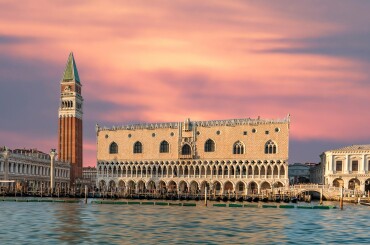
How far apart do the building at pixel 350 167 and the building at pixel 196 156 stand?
717 centimetres

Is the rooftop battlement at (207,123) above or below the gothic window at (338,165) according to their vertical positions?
above

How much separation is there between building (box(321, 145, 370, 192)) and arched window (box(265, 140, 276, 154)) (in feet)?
27.7

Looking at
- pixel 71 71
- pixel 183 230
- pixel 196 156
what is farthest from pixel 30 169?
pixel 183 230

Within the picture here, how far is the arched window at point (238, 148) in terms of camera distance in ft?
302

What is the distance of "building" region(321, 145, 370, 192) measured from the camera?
8375cm

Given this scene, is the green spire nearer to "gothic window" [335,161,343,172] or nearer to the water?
"gothic window" [335,161,343,172]

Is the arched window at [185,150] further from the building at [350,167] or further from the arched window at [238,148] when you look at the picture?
the building at [350,167]

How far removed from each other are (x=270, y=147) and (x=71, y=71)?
5309 cm

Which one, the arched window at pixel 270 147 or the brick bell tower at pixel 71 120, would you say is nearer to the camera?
the arched window at pixel 270 147

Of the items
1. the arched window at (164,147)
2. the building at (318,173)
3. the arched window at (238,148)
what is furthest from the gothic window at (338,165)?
the arched window at (164,147)

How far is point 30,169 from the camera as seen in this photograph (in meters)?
105

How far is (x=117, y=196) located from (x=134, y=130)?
18123 millimetres

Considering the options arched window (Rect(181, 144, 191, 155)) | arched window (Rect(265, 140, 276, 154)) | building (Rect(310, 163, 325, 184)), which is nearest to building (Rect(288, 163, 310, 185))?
building (Rect(310, 163, 325, 184))

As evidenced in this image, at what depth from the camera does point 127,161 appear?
99750mm
